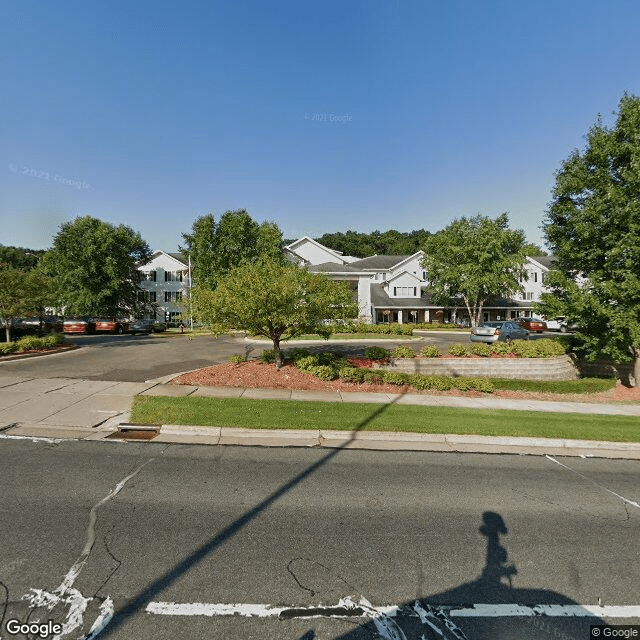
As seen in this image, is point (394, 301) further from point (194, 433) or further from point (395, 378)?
point (194, 433)

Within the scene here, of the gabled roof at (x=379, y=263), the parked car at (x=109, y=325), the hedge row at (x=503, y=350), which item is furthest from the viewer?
the gabled roof at (x=379, y=263)

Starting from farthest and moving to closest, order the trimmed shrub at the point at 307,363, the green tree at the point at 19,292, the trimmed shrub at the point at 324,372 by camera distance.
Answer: the green tree at the point at 19,292, the trimmed shrub at the point at 307,363, the trimmed shrub at the point at 324,372

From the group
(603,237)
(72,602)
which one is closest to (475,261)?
(603,237)

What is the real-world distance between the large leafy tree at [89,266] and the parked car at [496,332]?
39392 millimetres

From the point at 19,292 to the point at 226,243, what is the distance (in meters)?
25.6

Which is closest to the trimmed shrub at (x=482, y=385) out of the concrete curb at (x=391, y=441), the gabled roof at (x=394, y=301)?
the concrete curb at (x=391, y=441)

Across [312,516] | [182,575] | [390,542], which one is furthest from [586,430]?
[182,575]

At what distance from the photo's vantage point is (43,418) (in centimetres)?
830

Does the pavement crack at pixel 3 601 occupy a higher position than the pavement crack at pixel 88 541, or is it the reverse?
the pavement crack at pixel 3 601

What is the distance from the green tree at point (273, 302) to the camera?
12258mm

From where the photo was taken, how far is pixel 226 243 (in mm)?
41000

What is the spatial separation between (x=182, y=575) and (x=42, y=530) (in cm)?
206

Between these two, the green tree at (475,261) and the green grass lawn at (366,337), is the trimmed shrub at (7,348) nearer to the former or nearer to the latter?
the green grass lawn at (366,337)

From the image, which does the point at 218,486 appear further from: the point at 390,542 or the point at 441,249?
the point at 441,249
